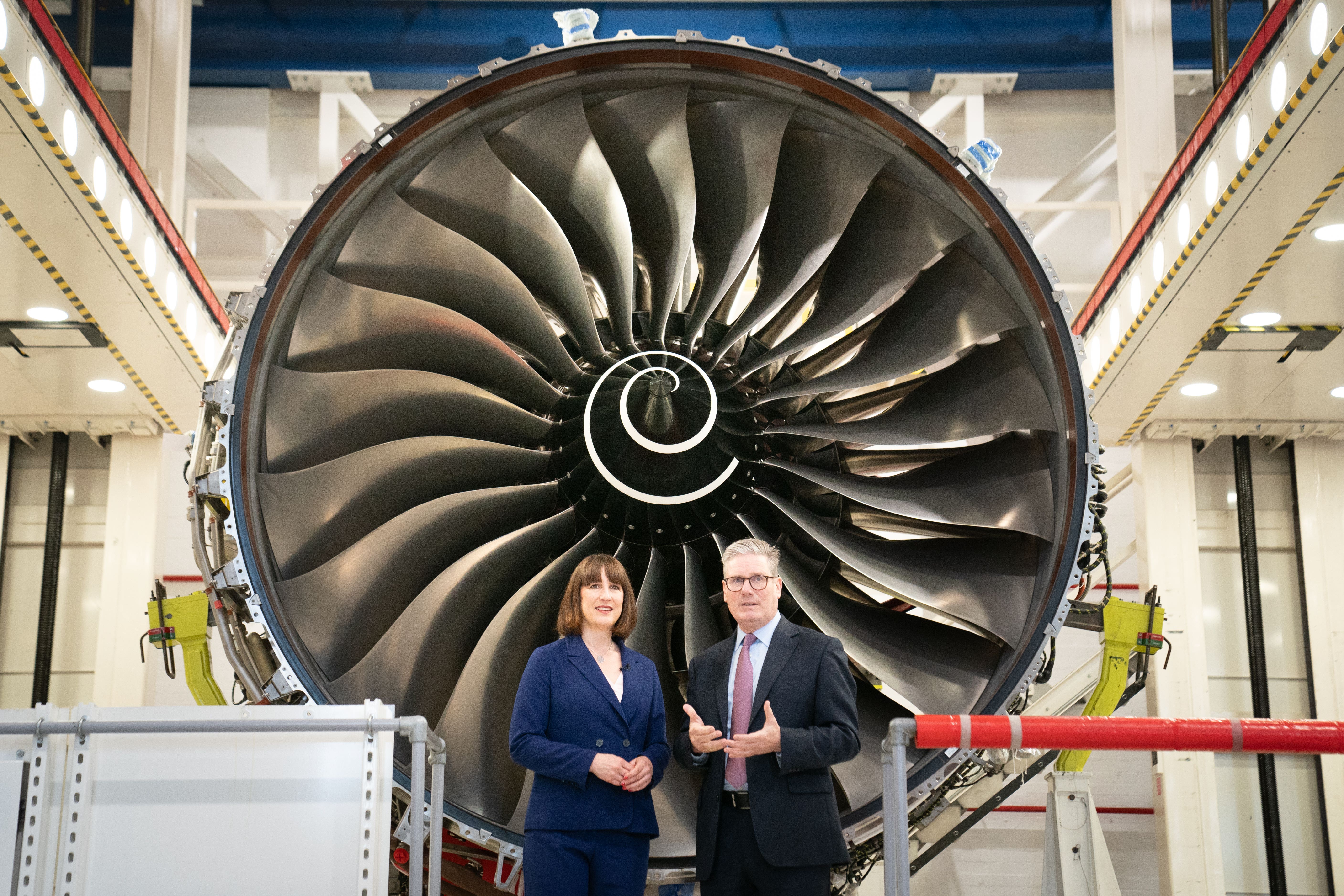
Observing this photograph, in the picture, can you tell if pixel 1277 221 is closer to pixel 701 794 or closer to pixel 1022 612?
pixel 1022 612

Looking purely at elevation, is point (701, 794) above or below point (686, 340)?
below

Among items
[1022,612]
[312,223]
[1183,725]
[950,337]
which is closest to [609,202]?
[312,223]

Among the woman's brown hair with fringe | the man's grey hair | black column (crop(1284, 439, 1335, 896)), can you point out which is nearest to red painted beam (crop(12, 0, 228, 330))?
the woman's brown hair with fringe

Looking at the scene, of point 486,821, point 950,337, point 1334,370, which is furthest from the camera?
point 1334,370

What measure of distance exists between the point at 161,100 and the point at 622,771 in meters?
6.52

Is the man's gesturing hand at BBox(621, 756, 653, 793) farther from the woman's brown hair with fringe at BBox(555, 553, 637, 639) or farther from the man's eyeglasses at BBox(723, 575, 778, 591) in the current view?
the man's eyeglasses at BBox(723, 575, 778, 591)

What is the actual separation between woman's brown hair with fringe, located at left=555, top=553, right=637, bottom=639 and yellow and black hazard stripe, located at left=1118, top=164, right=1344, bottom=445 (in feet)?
10.5

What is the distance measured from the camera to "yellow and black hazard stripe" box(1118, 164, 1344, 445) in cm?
448

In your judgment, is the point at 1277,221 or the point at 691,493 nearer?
the point at 691,493

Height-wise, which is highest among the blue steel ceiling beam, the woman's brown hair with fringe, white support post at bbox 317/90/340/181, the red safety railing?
the blue steel ceiling beam

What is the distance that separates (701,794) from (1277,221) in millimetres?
3532

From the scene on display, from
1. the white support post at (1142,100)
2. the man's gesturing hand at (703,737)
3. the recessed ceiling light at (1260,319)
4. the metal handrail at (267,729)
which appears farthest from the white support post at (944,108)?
the metal handrail at (267,729)

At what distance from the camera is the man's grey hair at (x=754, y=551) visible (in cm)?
294

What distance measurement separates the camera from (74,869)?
2506mm
